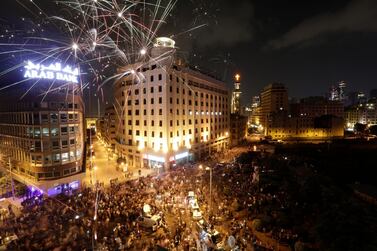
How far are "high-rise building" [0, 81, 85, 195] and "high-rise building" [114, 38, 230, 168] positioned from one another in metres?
14.7

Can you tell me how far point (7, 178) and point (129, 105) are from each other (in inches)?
1080

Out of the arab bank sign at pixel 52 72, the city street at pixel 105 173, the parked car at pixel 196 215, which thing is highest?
the arab bank sign at pixel 52 72

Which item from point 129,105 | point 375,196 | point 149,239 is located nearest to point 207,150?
point 129,105

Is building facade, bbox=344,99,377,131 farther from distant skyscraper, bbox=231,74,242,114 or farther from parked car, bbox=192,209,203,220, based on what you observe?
parked car, bbox=192,209,203,220

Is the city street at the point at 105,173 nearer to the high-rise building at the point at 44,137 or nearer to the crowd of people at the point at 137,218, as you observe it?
the high-rise building at the point at 44,137

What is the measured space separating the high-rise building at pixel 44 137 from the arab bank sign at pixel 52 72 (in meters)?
1.39

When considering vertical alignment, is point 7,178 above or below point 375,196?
above

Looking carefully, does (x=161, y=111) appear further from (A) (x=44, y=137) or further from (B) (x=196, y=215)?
(B) (x=196, y=215)

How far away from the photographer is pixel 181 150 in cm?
5075

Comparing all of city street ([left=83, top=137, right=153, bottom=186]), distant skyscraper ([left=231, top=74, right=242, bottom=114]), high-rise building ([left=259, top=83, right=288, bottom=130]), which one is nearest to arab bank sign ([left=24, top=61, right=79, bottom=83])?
city street ([left=83, top=137, right=153, bottom=186])

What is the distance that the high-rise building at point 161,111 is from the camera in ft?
156

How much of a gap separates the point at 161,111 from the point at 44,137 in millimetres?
21368

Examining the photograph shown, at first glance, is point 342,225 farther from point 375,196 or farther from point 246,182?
point 375,196

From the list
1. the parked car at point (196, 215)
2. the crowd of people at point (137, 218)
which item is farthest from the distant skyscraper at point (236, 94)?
the parked car at point (196, 215)
